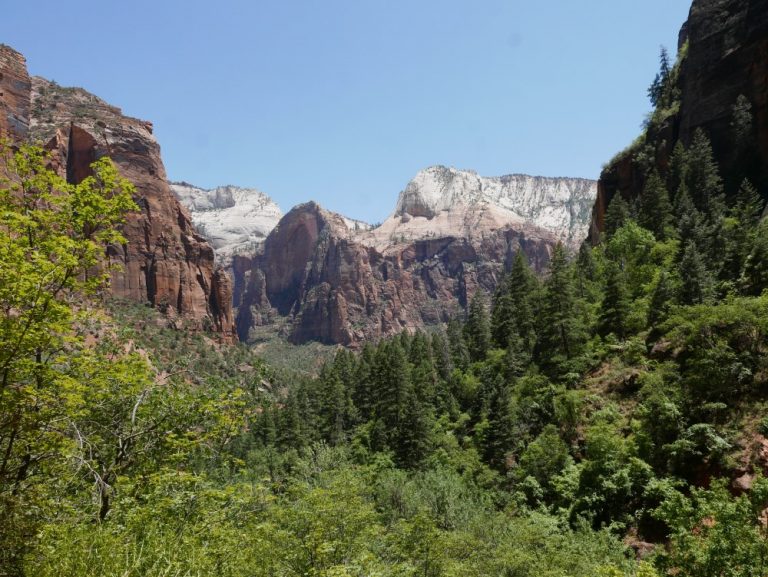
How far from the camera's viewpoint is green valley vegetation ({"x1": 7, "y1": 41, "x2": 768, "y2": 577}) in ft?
26.4

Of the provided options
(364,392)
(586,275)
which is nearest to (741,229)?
(586,275)

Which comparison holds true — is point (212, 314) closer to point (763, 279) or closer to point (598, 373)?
point (598, 373)

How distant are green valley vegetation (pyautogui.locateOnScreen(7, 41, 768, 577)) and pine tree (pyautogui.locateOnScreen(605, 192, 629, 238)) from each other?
285 mm

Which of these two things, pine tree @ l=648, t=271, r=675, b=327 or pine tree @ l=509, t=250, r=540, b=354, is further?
pine tree @ l=509, t=250, r=540, b=354

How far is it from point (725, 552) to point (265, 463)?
48.6 m

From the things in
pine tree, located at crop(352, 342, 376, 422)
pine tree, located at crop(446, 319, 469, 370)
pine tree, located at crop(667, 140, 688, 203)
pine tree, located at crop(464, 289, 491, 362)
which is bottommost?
pine tree, located at crop(352, 342, 376, 422)

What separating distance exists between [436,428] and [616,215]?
129 feet

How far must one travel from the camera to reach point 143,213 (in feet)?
395

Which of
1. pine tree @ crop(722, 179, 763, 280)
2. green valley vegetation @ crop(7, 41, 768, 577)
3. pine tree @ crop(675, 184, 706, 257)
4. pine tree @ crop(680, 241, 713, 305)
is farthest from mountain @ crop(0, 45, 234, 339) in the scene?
pine tree @ crop(722, 179, 763, 280)

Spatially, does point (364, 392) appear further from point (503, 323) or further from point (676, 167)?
point (676, 167)

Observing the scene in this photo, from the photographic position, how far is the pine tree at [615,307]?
4075 cm

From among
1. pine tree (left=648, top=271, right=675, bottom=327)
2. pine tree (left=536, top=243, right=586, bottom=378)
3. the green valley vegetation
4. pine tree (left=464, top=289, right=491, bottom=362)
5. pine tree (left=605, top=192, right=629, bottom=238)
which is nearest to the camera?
the green valley vegetation

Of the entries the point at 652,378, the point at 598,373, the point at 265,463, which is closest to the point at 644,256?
the point at 598,373

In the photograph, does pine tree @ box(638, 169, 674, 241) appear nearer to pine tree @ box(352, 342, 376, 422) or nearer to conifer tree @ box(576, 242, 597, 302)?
conifer tree @ box(576, 242, 597, 302)
